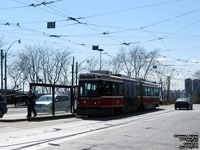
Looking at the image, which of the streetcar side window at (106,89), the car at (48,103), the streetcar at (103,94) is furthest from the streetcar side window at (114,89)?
the car at (48,103)

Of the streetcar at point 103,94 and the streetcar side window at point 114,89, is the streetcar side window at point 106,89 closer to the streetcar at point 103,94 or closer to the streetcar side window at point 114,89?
the streetcar at point 103,94

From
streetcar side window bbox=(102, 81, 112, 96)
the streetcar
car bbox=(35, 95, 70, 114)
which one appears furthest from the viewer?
streetcar side window bbox=(102, 81, 112, 96)

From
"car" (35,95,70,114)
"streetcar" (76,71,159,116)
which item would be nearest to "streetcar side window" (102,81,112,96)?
"streetcar" (76,71,159,116)

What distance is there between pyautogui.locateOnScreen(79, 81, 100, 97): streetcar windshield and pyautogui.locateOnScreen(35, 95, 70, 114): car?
1.62 meters

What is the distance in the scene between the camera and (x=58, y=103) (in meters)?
23.0

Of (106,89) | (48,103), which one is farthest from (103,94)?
(48,103)

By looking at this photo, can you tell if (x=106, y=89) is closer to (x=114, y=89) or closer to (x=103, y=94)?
(x=103, y=94)

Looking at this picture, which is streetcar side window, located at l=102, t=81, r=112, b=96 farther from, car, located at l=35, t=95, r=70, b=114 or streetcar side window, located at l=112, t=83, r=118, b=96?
car, located at l=35, t=95, r=70, b=114

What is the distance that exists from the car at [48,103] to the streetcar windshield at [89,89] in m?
1.62

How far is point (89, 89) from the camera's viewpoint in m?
22.8

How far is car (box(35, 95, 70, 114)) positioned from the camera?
2181 centimetres

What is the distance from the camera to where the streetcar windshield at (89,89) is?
886 inches

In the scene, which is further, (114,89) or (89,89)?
(114,89)

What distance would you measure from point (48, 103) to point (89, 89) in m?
3.02
